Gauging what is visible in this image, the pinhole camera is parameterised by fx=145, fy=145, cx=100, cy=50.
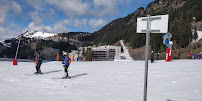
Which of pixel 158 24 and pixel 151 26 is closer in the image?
pixel 158 24

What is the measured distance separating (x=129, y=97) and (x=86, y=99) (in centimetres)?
178

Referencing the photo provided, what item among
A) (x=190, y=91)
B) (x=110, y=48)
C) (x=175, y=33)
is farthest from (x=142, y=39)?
(x=190, y=91)

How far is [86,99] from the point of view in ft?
18.5

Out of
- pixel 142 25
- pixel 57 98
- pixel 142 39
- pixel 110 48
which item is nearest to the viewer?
pixel 142 25

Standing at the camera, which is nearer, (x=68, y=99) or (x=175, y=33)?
(x=68, y=99)

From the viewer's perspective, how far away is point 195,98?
Answer: 5.71m

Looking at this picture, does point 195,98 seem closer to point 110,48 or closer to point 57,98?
point 57,98

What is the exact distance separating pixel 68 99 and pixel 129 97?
246cm

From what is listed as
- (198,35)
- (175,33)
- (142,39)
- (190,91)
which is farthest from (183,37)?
(190,91)

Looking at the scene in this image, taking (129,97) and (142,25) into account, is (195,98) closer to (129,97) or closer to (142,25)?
(129,97)

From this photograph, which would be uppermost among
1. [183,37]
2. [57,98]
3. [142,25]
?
[183,37]

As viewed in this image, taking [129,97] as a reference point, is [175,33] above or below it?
above

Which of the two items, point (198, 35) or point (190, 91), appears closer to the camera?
point (190, 91)

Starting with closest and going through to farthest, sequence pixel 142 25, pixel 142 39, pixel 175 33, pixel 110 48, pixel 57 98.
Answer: pixel 142 25 → pixel 57 98 → pixel 175 33 → pixel 142 39 → pixel 110 48
